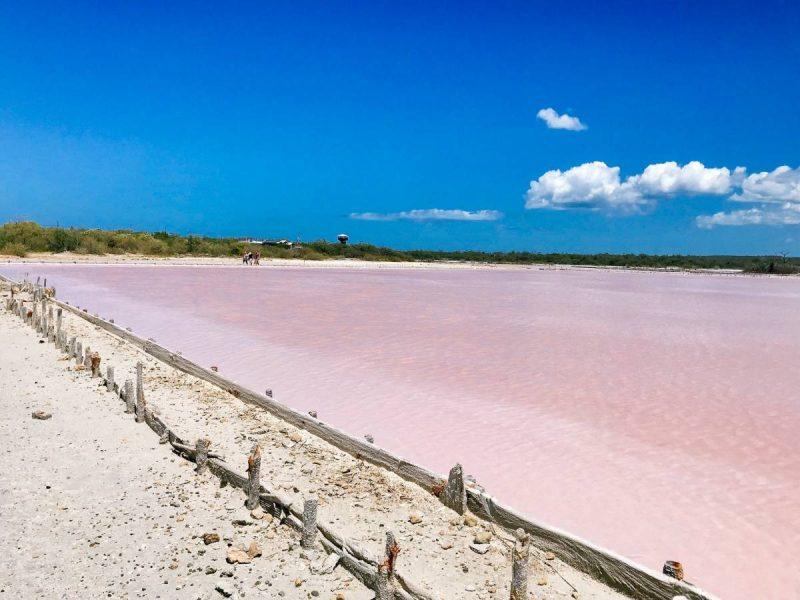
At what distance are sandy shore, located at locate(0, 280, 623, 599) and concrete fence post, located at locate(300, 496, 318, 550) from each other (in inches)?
3.6

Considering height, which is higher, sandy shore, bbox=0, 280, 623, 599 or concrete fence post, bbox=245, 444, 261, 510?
concrete fence post, bbox=245, 444, 261, 510

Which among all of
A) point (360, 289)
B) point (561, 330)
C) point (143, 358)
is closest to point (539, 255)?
point (360, 289)

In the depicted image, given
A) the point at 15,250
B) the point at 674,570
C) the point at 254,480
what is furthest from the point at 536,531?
the point at 15,250

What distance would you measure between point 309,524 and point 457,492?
106 centimetres

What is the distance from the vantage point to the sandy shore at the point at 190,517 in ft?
10.8

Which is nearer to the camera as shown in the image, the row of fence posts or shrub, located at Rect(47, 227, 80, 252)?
the row of fence posts

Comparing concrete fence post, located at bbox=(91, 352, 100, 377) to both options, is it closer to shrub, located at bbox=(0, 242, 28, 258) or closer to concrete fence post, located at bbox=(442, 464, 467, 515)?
concrete fence post, located at bbox=(442, 464, 467, 515)

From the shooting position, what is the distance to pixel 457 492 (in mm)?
4066

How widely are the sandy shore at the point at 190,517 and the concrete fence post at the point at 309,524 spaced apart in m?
0.09

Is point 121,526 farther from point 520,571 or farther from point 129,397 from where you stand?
point 520,571

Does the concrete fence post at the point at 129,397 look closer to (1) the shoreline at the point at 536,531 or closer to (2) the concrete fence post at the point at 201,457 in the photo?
(1) the shoreline at the point at 536,531

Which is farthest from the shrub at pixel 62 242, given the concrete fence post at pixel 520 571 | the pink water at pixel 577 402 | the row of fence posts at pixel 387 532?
the concrete fence post at pixel 520 571

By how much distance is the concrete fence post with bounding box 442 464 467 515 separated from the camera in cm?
403

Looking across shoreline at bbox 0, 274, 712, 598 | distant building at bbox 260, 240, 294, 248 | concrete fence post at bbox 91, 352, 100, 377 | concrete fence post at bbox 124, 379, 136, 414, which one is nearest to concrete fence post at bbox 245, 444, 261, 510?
shoreline at bbox 0, 274, 712, 598
